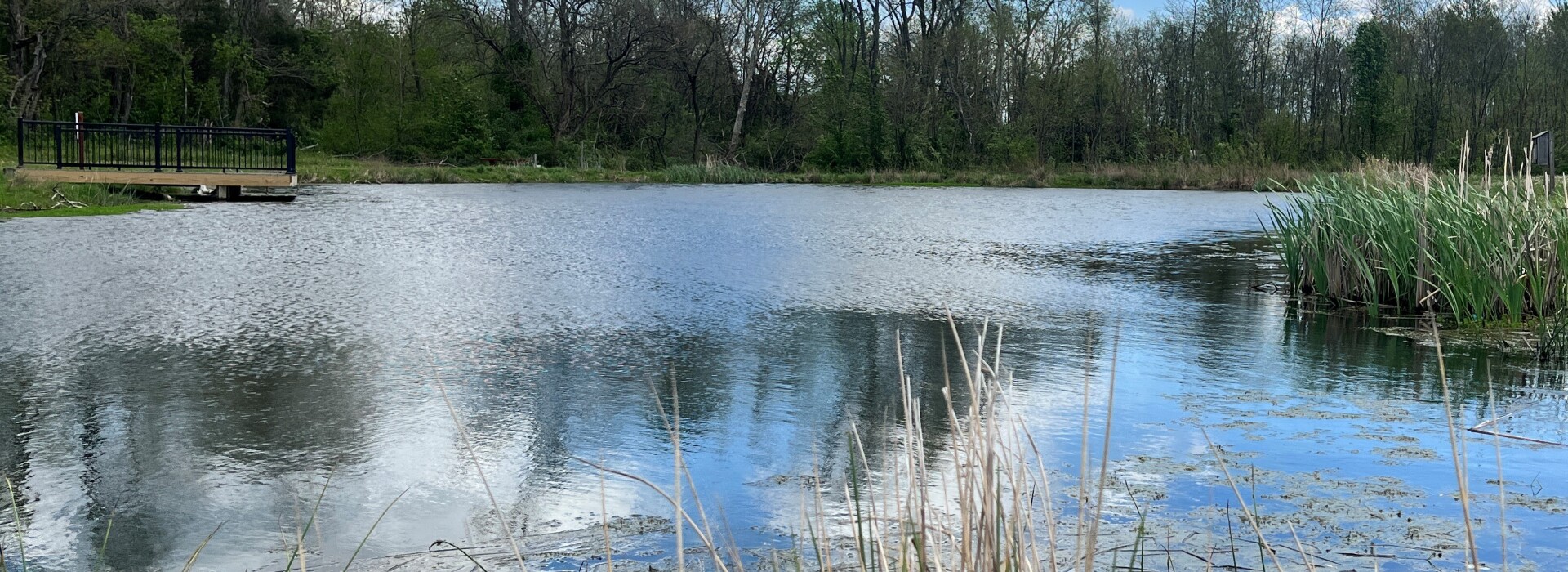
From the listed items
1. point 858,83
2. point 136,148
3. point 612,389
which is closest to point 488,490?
point 612,389

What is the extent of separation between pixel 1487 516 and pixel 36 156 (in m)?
31.1

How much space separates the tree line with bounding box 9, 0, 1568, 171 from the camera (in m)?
47.0

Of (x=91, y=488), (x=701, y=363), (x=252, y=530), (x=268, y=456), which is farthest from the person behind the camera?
(x=701, y=363)

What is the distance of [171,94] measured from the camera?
1727 inches

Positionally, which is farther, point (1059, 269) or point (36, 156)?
point (36, 156)

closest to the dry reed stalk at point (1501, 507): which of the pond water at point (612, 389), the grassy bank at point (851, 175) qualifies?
the pond water at point (612, 389)

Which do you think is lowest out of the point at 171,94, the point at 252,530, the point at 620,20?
the point at 252,530

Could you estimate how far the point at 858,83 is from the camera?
5244 cm

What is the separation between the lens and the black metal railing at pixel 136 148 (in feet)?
74.7

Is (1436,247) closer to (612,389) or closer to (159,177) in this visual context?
(612,389)

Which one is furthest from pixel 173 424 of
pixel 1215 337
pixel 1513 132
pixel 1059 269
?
pixel 1513 132

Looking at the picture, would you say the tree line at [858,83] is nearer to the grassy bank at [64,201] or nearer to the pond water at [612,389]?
the grassy bank at [64,201]

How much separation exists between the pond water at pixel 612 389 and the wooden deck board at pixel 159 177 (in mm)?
7867

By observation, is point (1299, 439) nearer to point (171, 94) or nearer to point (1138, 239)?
point (1138, 239)
